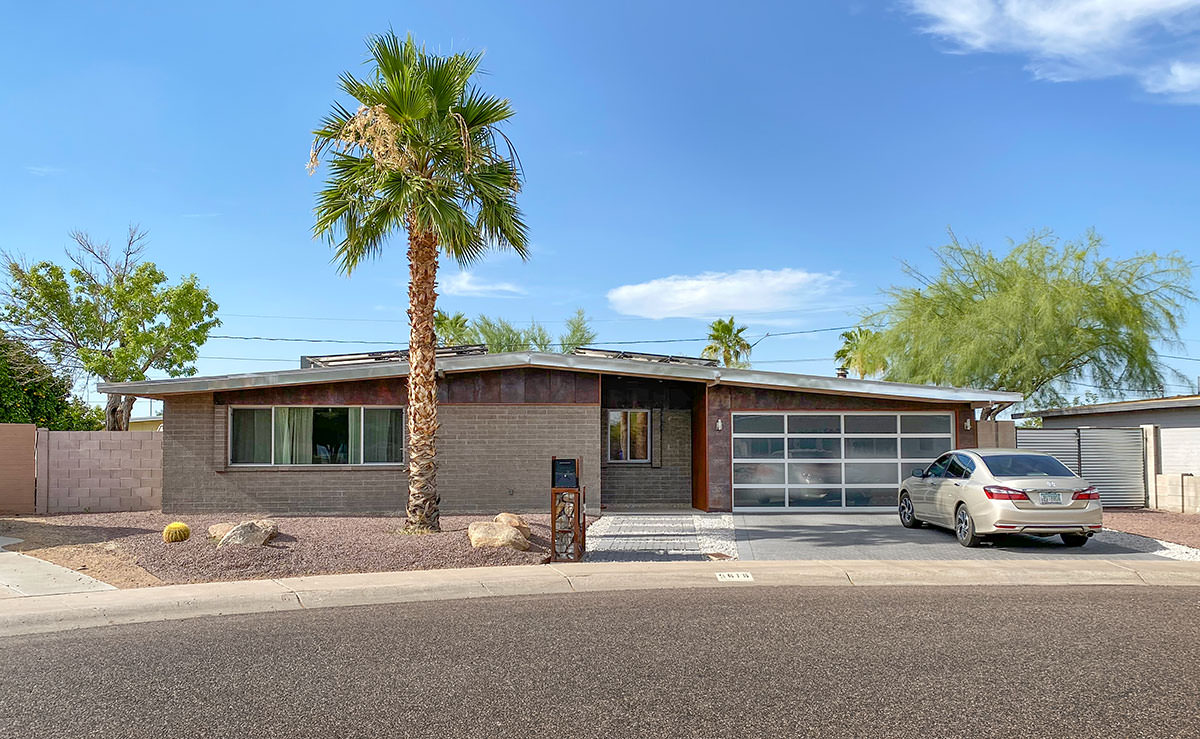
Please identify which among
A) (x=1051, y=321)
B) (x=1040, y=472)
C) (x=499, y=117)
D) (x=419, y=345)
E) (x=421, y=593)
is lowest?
(x=421, y=593)

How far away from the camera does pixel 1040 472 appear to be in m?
13.9

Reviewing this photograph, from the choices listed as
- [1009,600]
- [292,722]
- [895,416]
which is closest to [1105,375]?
[895,416]

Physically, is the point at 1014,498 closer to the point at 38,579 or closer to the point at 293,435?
the point at 38,579

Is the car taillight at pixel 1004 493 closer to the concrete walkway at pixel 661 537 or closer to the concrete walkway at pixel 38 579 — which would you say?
the concrete walkway at pixel 661 537

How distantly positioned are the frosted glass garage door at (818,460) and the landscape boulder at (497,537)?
7817 millimetres

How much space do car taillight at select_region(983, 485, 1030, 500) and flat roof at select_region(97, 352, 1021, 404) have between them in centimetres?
536

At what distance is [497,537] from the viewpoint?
42.9ft

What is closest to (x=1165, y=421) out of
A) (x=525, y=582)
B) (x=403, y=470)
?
(x=403, y=470)

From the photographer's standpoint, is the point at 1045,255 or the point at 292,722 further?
the point at 1045,255

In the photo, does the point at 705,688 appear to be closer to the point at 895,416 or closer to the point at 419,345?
the point at 419,345

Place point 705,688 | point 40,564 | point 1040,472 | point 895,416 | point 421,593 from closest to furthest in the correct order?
point 705,688
point 421,593
point 40,564
point 1040,472
point 895,416

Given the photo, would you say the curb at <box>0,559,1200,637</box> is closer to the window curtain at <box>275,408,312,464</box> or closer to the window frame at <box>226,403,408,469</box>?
the window frame at <box>226,403,408,469</box>

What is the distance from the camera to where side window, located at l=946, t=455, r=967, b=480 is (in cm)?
1458

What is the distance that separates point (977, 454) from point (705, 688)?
9.72 meters
